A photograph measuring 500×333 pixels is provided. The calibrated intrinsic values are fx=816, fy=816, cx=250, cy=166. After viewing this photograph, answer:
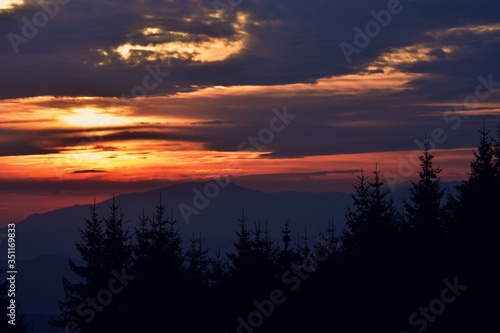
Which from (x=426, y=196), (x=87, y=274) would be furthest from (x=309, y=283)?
(x=426, y=196)

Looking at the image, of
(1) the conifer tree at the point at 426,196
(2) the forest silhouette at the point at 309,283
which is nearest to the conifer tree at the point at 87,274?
(2) the forest silhouette at the point at 309,283

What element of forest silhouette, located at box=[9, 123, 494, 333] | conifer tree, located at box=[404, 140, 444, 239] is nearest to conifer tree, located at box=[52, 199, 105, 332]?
forest silhouette, located at box=[9, 123, 494, 333]

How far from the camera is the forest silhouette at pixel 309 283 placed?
126ft

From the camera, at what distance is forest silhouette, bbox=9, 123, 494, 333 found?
38.3 meters

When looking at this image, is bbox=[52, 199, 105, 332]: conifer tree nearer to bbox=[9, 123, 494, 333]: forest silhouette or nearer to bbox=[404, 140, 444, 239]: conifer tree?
bbox=[9, 123, 494, 333]: forest silhouette

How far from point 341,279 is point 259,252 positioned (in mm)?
4884

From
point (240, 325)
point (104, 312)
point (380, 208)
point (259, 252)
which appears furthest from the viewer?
point (380, 208)

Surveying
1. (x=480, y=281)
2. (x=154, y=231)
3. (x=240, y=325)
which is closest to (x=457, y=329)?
(x=480, y=281)

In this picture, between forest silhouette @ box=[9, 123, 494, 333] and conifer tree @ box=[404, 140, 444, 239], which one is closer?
forest silhouette @ box=[9, 123, 494, 333]

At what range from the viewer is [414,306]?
3884cm

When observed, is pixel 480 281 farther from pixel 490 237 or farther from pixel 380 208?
pixel 380 208

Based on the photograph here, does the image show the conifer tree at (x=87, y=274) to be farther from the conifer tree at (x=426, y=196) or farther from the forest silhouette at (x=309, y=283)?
the conifer tree at (x=426, y=196)

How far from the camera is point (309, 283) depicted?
39906 mm

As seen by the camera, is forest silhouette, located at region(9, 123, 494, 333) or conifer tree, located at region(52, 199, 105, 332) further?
conifer tree, located at region(52, 199, 105, 332)
